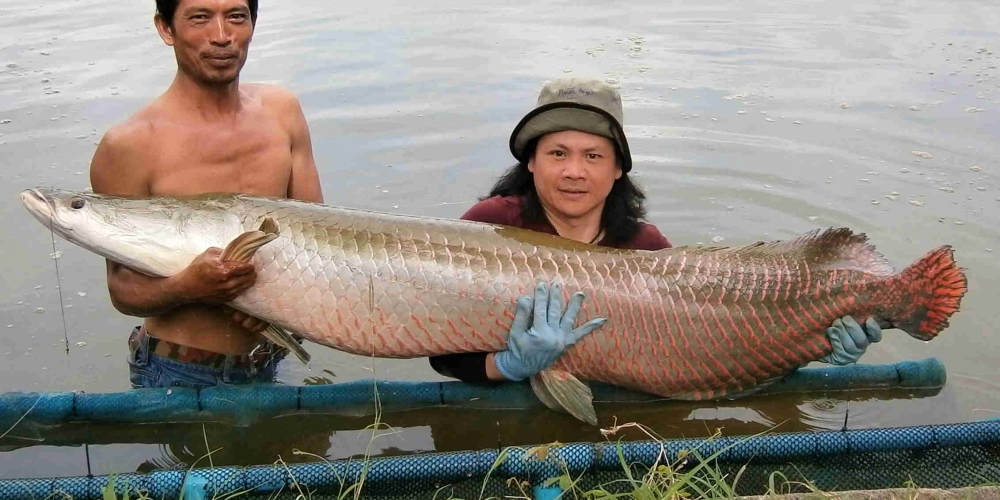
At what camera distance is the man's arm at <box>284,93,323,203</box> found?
3521 millimetres

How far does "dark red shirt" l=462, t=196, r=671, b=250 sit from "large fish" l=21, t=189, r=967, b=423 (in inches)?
12.0

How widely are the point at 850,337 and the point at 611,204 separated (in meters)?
1.02

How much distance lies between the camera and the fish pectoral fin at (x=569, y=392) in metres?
3.03

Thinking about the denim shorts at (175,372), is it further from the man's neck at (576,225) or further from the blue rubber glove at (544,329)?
the man's neck at (576,225)

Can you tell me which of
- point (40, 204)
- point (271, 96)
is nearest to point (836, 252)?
point (271, 96)

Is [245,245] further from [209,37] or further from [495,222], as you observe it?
[495,222]

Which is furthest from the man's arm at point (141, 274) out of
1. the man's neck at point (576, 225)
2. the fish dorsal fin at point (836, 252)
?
the fish dorsal fin at point (836, 252)

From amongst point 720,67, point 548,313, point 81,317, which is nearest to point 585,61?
point 720,67

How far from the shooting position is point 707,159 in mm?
6555

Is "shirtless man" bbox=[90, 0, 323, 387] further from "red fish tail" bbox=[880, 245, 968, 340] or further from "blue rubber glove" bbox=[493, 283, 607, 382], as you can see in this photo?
"red fish tail" bbox=[880, 245, 968, 340]

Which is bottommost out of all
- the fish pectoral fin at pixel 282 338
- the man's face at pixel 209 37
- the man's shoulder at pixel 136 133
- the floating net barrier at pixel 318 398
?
the floating net barrier at pixel 318 398

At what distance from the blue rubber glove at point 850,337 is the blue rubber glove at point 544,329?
2.67 feet

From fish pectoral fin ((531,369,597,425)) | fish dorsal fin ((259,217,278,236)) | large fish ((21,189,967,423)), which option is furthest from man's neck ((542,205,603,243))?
fish dorsal fin ((259,217,278,236))

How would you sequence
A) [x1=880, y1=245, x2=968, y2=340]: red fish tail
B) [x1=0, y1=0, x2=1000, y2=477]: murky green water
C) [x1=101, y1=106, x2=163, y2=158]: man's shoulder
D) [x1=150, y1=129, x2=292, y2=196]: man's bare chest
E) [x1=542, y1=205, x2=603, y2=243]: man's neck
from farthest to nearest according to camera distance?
[x1=0, y1=0, x2=1000, y2=477]: murky green water → [x1=542, y1=205, x2=603, y2=243]: man's neck → [x1=150, y1=129, x2=292, y2=196]: man's bare chest → [x1=101, y1=106, x2=163, y2=158]: man's shoulder → [x1=880, y1=245, x2=968, y2=340]: red fish tail
